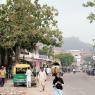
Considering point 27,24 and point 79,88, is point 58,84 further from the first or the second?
point 27,24

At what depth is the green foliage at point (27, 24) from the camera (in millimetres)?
54219

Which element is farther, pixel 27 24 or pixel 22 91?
pixel 27 24

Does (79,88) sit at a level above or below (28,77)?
below

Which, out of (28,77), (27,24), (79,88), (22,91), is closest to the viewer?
(22,91)

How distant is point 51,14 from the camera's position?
54.5m

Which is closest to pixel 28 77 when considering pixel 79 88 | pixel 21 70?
pixel 21 70

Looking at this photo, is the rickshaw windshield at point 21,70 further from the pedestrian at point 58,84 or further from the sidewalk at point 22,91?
the pedestrian at point 58,84

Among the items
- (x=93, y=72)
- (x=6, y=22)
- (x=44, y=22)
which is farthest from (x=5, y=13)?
(x=93, y=72)

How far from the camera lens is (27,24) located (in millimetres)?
54469

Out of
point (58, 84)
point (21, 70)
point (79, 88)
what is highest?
point (21, 70)

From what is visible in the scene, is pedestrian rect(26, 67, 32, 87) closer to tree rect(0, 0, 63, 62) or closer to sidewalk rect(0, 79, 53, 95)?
sidewalk rect(0, 79, 53, 95)

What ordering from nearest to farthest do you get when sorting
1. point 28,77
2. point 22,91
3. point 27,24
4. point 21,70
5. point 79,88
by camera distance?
point 22,91 → point 79,88 → point 28,77 → point 21,70 → point 27,24

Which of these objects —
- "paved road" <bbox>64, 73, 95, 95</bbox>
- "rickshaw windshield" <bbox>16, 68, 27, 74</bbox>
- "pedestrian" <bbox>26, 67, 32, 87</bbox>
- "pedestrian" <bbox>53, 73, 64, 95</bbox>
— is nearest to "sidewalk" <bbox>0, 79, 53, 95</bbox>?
"paved road" <bbox>64, 73, 95, 95</bbox>

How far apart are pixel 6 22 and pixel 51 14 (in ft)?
17.6
